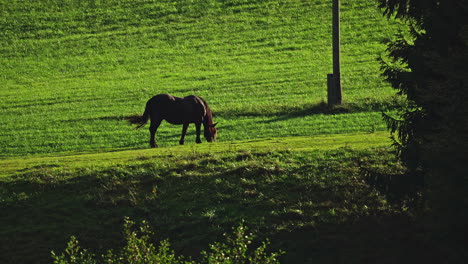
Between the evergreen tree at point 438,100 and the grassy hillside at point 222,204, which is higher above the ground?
the evergreen tree at point 438,100

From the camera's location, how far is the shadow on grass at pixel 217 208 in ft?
52.3

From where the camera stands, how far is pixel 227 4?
51781 mm

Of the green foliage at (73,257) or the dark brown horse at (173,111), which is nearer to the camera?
the green foliage at (73,257)

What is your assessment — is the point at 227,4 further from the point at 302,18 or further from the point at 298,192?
the point at 298,192

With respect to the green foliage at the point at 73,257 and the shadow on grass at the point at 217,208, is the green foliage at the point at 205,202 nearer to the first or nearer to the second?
the shadow on grass at the point at 217,208

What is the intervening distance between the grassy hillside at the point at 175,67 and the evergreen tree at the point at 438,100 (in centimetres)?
1151

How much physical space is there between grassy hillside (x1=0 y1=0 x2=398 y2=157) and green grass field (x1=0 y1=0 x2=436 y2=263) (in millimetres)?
145

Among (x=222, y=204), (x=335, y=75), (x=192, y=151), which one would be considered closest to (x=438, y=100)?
(x=222, y=204)

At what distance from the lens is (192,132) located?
29.5 metres

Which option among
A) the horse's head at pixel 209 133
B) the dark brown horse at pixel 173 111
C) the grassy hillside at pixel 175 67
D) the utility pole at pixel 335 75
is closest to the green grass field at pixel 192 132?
the grassy hillside at pixel 175 67

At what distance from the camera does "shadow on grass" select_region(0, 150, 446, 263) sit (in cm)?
1594

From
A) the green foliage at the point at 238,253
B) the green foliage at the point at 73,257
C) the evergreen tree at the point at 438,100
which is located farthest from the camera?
the evergreen tree at the point at 438,100

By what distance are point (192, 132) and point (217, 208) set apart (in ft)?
41.1

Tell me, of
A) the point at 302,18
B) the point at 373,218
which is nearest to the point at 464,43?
the point at 373,218
